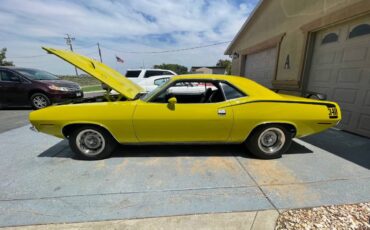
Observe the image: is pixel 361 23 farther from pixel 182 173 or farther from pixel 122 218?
pixel 122 218

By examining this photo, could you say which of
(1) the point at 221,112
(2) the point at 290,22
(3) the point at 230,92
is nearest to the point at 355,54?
(2) the point at 290,22

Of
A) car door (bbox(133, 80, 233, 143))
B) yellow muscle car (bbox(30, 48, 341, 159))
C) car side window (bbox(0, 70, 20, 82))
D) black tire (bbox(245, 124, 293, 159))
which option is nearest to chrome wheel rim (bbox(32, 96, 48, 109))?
car side window (bbox(0, 70, 20, 82))

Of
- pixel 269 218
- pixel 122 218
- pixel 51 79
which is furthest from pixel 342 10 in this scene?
pixel 51 79

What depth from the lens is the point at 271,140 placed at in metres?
3.21

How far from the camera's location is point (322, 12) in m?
5.38

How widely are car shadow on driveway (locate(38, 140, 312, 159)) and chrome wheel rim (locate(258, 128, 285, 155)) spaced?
0.27 meters

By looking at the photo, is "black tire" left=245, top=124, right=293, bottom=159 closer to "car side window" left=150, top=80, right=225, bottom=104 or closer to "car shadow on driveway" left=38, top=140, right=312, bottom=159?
"car shadow on driveway" left=38, top=140, right=312, bottom=159

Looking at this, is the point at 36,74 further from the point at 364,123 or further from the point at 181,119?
the point at 364,123

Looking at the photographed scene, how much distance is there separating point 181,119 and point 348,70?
4.38 meters

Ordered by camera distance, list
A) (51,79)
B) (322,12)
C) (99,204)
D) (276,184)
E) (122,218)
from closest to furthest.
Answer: (122,218) → (99,204) → (276,184) → (322,12) → (51,79)

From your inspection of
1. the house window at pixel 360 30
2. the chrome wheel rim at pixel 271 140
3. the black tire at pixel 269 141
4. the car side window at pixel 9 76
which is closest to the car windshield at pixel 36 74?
the car side window at pixel 9 76

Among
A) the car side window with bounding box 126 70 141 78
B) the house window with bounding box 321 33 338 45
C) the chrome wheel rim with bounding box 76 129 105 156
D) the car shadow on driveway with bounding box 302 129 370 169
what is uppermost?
the house window with bounding box 321 33 338 45

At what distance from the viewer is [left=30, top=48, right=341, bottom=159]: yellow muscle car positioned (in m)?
2.89

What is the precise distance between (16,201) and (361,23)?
6.84m
